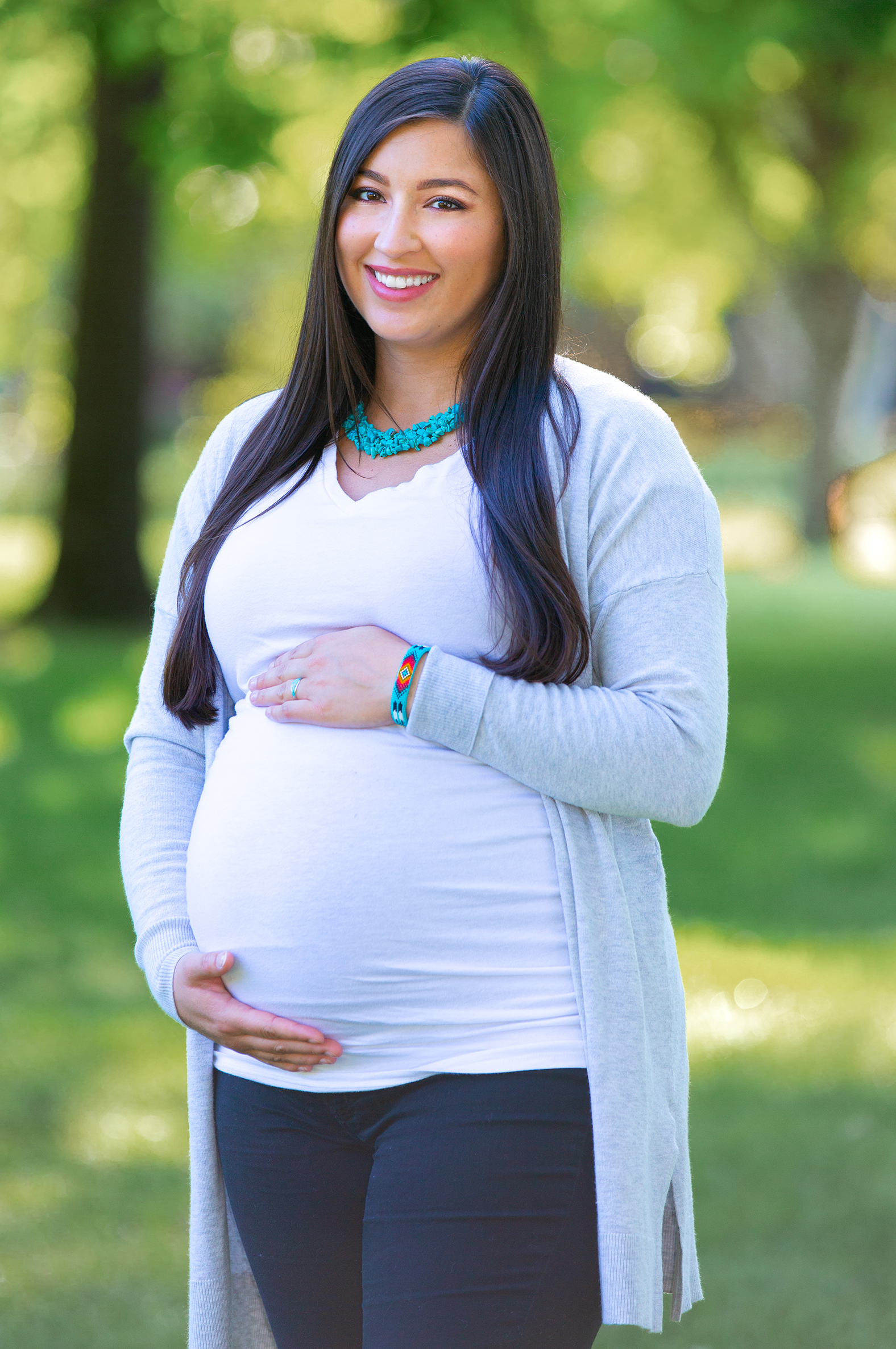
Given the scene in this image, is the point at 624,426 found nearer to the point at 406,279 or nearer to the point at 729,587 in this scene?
the point at 406,279

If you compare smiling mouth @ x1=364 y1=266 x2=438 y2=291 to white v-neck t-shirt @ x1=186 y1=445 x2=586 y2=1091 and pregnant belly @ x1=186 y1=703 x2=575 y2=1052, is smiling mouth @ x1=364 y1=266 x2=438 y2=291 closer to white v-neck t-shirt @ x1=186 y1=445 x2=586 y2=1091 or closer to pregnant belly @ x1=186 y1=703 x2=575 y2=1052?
white v-neck t-shirt @ x1=186 y1=445 x2=586 y2=1091

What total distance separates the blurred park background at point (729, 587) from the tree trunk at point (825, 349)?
5cm

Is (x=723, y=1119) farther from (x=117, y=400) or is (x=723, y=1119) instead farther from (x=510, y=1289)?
(x=117, y=400)

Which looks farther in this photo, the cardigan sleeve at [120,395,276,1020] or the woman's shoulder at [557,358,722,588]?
the cardigan sleeve at [120,395,276,1020]

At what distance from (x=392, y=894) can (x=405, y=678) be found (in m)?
0.26

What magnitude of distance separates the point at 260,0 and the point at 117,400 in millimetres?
3418

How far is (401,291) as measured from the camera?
202 centimetres

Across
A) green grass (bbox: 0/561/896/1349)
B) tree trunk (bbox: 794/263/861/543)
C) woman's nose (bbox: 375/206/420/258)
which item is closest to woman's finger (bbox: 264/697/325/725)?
woman's nose (bbox: 375/206/420/258)

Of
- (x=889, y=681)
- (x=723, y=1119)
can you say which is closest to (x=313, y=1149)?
(x=723, y=1119)

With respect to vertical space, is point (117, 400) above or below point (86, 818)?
above

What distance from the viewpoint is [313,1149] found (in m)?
1.92

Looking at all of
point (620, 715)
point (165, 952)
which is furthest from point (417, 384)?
point (165, 952)

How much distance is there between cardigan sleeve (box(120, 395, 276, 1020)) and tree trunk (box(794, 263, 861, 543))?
18.3m

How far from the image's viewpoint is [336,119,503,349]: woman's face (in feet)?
6.49
